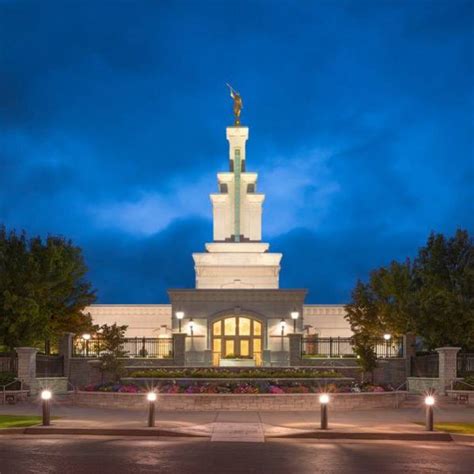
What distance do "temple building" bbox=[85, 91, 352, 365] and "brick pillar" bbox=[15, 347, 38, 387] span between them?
16623mm

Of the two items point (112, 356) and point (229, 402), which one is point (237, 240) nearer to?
point (112, 356)

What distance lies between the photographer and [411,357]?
38.0 metres

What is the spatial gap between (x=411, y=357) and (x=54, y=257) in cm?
1955

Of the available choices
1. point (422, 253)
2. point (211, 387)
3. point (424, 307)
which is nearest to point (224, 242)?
point (422, 253)

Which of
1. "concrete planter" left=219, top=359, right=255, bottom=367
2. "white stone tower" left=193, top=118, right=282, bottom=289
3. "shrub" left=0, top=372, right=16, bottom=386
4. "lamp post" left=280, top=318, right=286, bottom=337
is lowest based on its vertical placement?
"concrete planter" left=219, top=359, right=255, bottom=367

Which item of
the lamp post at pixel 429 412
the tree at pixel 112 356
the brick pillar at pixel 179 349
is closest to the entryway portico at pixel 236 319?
the brick pillar at pixel 179 349

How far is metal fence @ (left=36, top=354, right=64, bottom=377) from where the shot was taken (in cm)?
3447

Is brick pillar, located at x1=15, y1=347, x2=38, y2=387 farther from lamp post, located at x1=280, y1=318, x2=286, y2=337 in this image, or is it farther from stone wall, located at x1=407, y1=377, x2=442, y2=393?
lamp post, located at x1=280, y1=318, x2=286, y2=337

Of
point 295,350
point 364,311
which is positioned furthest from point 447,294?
point 295,350

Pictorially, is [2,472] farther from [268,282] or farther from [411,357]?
[268,282]

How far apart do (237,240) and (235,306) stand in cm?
1607

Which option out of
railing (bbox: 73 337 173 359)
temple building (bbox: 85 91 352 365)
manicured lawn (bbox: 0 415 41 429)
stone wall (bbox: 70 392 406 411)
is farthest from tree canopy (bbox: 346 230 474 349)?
manicured lawn (bbox: 0 415 41 429)

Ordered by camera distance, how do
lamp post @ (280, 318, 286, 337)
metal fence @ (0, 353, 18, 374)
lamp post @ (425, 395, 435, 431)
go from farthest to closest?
1. lamp post @ (280, 318, 286, 337)
2. metal fence @ (0, 353, 18, 374)
3. lamp post @ (425, 395, 435, 431)

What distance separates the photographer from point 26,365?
3150cm
